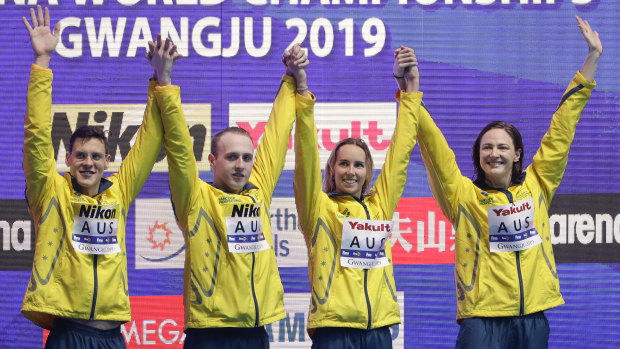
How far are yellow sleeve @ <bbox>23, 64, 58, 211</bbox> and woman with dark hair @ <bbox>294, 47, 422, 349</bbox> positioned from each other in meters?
1.09

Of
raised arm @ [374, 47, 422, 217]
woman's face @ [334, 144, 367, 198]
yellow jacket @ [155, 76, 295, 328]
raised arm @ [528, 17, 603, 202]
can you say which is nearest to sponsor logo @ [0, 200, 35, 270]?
yellow jacket @ [155, 76, 295, 328]

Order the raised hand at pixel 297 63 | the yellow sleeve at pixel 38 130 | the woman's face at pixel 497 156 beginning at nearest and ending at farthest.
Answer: the yellow sleeve at pixel 38 130 < the raised hand at pixel 297 63 < the woman's face at pixel 497 156

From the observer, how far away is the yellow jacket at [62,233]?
3.62m

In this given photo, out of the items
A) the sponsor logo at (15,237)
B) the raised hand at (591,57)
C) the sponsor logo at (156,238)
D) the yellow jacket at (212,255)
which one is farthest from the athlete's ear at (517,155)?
the sponsor logo at (15,237)

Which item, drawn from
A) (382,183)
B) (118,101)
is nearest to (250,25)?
(118,101)

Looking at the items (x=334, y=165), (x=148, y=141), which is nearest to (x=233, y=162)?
(x=148, y=141)

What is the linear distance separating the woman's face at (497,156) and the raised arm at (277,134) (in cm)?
93

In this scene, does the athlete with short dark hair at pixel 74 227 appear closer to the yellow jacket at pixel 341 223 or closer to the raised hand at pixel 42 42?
the raised hand at pixel 42 42

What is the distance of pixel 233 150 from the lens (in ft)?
12.7

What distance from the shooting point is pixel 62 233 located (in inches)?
148

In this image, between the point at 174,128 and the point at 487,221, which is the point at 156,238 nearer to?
the point at 174,128

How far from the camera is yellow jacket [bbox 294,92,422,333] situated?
12.5 ft

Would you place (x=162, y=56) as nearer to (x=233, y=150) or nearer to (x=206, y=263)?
(x=233, y=150)

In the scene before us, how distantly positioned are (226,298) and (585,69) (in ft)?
6.90
